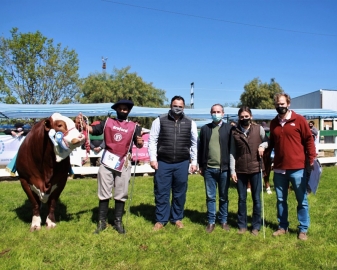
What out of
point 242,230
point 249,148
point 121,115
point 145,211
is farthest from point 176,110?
point 145,211

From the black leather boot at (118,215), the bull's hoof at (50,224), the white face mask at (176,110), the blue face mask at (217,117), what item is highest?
the white face mask at (176,110)

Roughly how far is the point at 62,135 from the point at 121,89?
25798mm

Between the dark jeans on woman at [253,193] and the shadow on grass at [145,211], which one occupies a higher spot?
the dark jeans on woman at [253,193]

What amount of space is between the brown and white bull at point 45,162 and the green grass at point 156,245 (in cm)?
46

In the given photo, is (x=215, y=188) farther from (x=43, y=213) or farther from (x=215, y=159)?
(x=43, y=213)

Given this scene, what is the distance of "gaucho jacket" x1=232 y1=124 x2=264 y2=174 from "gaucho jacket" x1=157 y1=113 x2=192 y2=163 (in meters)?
0.75

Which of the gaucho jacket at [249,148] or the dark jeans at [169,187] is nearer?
the gaucho jacket at [249,148]

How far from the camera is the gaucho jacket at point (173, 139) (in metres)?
4.51

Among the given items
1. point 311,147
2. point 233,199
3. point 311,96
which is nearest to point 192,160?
point 311,147

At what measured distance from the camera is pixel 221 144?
174 inches

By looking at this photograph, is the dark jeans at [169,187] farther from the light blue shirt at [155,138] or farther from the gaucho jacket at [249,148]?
the gaucho jacket at [249,148]

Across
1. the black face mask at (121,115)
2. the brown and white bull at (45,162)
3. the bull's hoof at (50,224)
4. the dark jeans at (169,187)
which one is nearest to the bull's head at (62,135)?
the brown and white bull at (45,162)

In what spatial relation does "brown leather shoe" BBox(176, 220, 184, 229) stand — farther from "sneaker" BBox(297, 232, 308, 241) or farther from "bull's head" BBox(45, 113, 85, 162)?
"bull's head" BBox(45, 113, 85, 162)

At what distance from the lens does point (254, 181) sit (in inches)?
170
